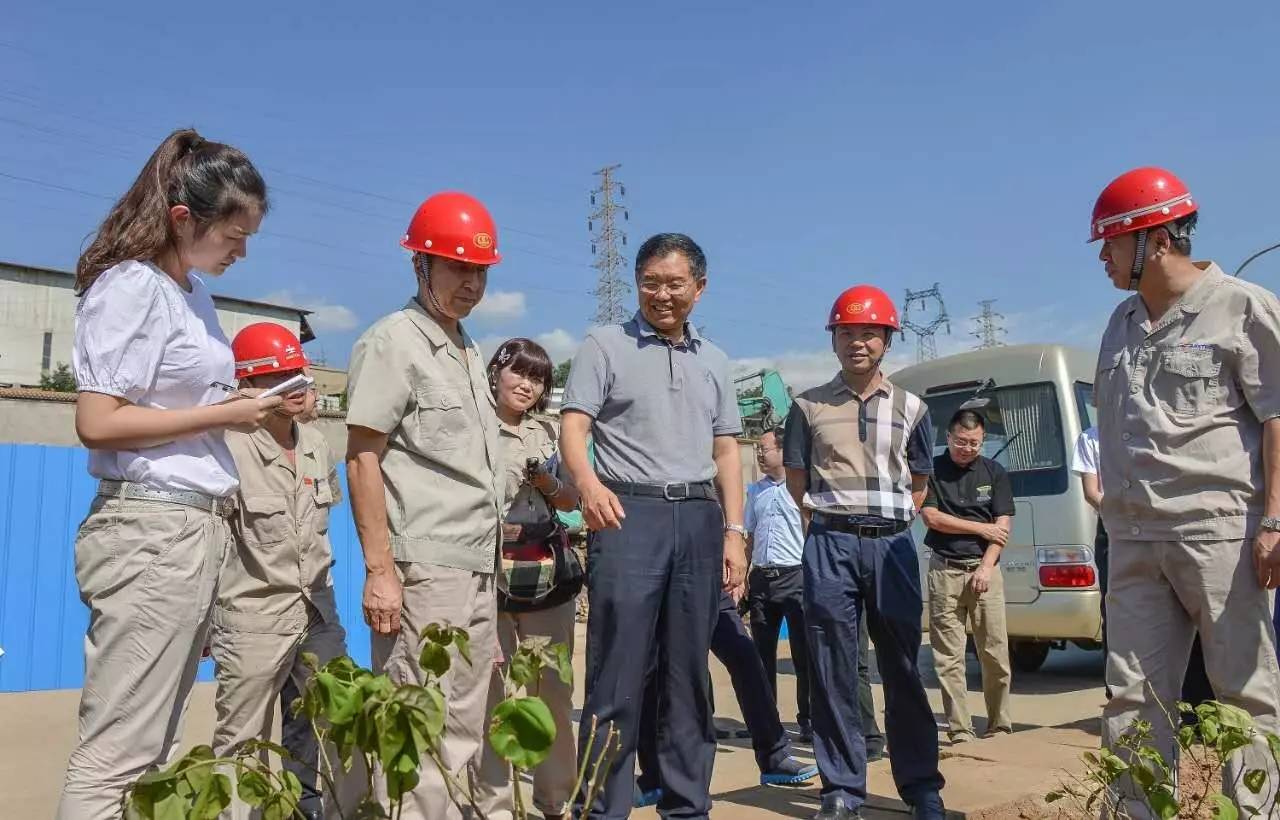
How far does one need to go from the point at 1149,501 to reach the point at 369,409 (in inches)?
94.0

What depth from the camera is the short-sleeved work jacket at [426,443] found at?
3.04 meters

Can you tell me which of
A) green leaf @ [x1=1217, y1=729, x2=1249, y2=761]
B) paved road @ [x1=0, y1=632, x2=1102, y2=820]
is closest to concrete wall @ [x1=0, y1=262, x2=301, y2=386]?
paved road @ [x1=0, y1=632, x2=1102, y2=820]

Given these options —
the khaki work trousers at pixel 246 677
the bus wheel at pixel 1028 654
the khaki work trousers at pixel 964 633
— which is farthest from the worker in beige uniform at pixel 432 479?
the bus wheel at pixel 1028 654

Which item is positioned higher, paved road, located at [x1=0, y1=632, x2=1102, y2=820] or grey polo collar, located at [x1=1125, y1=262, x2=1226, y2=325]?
grey polo collar, located at [x1=1125, y1=262, x2=1226, y2=325]

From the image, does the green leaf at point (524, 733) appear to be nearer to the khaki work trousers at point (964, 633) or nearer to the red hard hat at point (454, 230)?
the red hard hat at point (454, 230)

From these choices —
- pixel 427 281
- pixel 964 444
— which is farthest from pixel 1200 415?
pixel 964 444

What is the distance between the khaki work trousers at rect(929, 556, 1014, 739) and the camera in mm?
6219

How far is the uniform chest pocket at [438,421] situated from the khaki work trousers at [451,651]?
37 cm

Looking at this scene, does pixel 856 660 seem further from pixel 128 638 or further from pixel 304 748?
pixel 128 638

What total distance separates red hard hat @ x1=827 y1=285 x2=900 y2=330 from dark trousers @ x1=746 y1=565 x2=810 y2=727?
2.46 m

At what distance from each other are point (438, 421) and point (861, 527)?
72.7 inches

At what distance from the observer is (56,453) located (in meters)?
9.36

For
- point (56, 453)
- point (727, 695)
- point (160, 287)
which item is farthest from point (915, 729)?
point (56, 453)

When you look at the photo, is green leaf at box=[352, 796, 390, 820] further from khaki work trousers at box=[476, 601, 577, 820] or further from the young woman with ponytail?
khaki work trousers at box=[476, 601, 577, 820]
